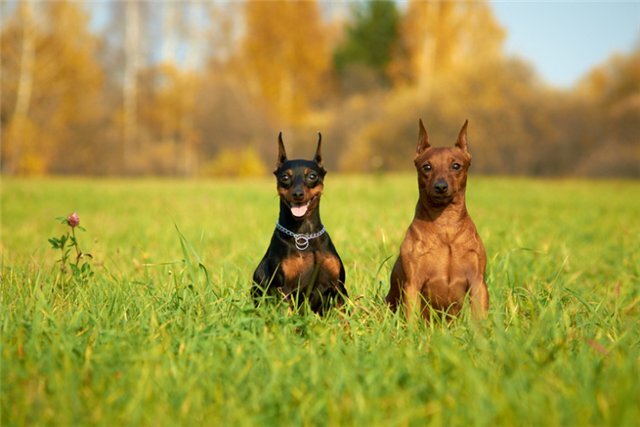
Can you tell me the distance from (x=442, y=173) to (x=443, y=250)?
441 mm

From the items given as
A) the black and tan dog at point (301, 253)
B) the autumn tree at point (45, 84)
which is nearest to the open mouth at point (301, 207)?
the black and tan dog at point (301, 253)

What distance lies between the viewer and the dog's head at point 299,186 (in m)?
3.83

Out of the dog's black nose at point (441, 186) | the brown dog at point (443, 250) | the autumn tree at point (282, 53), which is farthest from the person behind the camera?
the autumn tree at point (282, 53)

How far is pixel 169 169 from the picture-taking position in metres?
34.5

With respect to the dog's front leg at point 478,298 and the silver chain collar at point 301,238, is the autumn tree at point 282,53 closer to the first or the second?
the silver chain collar at point 301,238

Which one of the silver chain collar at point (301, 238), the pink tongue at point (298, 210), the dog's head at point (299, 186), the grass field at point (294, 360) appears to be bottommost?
the grass field at point (294, 360)

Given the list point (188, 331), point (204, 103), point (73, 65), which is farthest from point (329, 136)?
point (188, 331)

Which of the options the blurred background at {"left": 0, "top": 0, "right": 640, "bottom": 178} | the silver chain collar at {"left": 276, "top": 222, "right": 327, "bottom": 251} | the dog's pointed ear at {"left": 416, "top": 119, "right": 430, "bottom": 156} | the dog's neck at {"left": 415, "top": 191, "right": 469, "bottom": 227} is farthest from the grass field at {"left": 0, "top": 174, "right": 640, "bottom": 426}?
the blurred background at {"left": 0, "top": 0, "right": 640, "bottom": 178}

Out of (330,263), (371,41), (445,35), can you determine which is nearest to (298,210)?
(330,263)

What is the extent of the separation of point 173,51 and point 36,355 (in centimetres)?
3764

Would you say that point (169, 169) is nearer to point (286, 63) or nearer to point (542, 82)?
point (286, 63)

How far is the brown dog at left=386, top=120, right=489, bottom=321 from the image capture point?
381 centimetres

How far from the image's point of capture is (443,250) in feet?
12.6

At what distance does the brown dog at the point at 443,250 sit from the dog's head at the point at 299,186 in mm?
603
